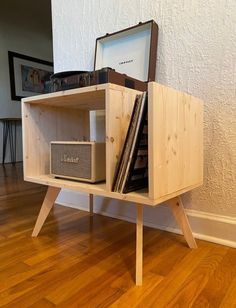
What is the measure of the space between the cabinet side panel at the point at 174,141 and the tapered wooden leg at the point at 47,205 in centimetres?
47

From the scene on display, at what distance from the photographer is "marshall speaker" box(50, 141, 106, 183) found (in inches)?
33.2

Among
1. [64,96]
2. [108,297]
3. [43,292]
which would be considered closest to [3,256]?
[43,292]

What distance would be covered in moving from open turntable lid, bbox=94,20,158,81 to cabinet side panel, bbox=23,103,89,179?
29 cm

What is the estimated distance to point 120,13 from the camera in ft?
3.84

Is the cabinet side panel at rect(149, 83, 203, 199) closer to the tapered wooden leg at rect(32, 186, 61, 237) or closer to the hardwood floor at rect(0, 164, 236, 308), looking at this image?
the hardwood floor at rect(0, 164, 236, 308)

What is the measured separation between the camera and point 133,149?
2.31 feet

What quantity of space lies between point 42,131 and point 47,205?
11.8 inches

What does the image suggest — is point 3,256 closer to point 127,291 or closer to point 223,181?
point 127,291

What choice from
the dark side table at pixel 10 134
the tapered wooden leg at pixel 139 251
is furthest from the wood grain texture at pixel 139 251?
the dark side table at pixel 10 134

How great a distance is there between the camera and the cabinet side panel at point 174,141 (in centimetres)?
64

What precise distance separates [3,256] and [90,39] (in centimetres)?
105

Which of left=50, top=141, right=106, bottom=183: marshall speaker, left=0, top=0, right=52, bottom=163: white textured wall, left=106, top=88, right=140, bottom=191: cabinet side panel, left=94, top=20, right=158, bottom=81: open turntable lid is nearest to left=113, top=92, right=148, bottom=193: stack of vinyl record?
left=106, top=88, right=140, bottom=191: cabinet side panel

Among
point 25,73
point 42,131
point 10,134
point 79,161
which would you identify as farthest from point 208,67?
point 25,73

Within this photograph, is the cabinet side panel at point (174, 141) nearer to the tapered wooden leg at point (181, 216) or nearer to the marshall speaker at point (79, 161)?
the tapered wooden leg at point (181, 216)
